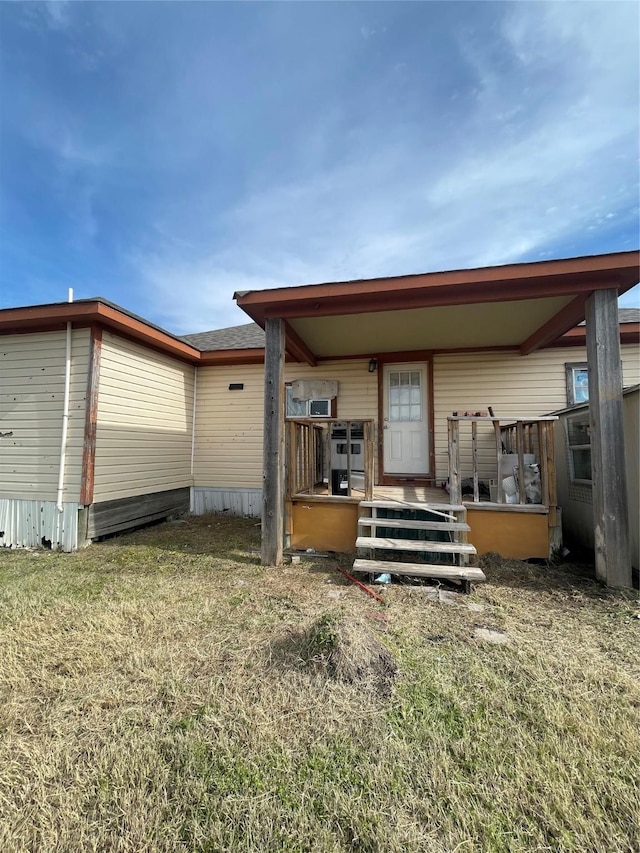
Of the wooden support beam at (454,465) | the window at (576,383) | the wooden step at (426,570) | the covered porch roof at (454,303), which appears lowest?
the wooden step at (426,570)

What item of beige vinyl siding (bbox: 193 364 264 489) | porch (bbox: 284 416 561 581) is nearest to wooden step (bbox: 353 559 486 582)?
porch (bbox: 284 416 561 581)

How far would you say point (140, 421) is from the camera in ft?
19.2

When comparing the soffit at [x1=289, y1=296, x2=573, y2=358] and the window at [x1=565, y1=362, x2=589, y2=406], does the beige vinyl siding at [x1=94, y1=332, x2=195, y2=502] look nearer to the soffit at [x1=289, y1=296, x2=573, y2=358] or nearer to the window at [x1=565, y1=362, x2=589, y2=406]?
the soffit at [x1=289, y1=296, x2=573, y2=358]

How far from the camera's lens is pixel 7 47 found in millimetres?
5215

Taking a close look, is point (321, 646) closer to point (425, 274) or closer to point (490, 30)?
point (425, 274)

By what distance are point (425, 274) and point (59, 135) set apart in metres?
7.85

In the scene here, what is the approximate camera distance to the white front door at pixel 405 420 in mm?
5938

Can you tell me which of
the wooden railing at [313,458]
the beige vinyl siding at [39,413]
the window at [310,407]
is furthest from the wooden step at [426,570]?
the beige vinyl siding at [39,413]

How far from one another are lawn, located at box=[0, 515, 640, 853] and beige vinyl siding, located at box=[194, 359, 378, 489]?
3918 millimetres

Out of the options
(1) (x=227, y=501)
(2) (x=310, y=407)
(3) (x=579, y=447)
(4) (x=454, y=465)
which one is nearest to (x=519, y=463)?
(4) (x=454, y=465)

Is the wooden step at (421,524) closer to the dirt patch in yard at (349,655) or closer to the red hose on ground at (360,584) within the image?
the red hose on ground at (360,584)

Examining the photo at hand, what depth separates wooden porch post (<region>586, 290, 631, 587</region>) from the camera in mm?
3229

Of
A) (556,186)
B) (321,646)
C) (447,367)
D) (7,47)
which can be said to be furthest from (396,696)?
(7,47)

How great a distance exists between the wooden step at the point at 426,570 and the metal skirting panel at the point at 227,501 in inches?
150
